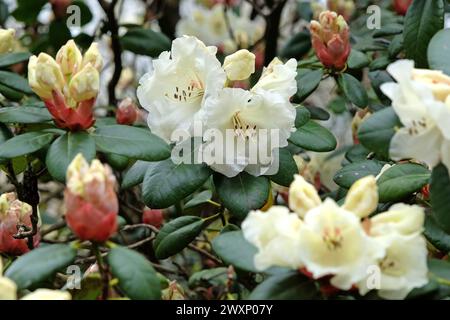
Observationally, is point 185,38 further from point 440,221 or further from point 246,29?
point 246,29

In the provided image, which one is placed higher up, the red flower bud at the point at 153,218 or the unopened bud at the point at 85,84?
the unopened bud at the point at 85,84

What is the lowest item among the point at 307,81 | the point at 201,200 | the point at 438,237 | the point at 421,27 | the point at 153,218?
the point at 153,218

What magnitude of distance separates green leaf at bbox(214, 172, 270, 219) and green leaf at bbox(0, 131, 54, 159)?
0.32 metres

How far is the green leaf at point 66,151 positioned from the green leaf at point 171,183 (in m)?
0.14

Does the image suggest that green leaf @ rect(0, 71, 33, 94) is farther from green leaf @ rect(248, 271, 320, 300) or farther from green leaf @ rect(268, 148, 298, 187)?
green leaf @ rect(248, 271, 320, 300)

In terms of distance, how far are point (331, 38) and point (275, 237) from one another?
77 cm

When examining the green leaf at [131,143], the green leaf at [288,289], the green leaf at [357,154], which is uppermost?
the green leaf at [131,143]

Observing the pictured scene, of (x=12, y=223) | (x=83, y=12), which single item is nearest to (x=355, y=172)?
(x=12, y=223)

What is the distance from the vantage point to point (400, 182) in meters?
1.26

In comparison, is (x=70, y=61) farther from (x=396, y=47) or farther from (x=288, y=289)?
(x=396, y=47)

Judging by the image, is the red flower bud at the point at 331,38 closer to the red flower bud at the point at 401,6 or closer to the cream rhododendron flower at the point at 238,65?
the cream rhododendron flower at the point at 238,65

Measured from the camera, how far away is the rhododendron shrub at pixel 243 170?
95cm

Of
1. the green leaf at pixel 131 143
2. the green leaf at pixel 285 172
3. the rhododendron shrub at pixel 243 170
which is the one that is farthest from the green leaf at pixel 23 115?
the green leaf at pixel 285 172

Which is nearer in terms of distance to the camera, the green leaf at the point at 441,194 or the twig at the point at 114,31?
the green leaf at the point at 441,194
